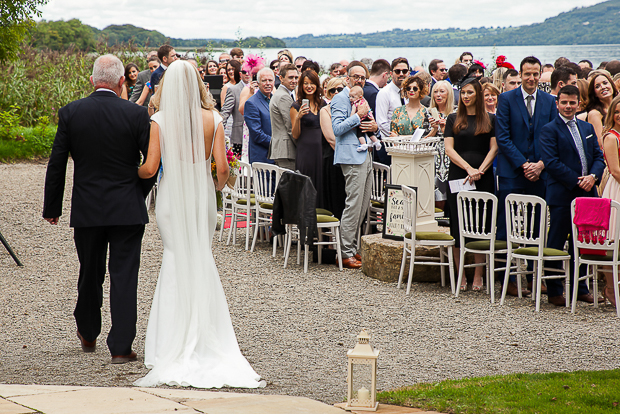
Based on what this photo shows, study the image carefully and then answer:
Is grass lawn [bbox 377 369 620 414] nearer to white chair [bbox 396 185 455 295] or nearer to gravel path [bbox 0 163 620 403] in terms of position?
gravel path [bbox 0 163 620 403]

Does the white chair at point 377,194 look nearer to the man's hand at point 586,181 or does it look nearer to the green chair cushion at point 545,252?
the green chair cushion at point 545,252

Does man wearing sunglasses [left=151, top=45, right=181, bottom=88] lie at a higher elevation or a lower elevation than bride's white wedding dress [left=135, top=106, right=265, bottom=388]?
higher

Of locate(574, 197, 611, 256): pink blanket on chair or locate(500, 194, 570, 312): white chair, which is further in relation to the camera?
locate(500, 194, 570, 312): white chair

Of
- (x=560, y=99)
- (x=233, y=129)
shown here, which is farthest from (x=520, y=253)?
(x=233, y=129)

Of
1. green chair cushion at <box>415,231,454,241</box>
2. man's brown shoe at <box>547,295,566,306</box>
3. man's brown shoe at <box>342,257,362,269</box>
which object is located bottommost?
man's brown shoe at <box>547,295,566,306</box>

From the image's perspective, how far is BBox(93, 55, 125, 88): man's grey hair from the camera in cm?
455

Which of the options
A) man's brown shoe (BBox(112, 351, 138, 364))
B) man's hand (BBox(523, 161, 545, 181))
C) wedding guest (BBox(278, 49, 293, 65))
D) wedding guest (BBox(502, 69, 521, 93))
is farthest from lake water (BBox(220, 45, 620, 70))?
man's brown shoe (BBox(112, 351, 138, 364))

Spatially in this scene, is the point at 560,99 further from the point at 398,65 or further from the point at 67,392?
the point at 67,392

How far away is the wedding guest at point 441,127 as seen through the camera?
8.03 m

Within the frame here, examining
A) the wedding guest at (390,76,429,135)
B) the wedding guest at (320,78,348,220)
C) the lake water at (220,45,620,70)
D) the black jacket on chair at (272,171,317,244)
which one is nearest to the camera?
the black jacket on chair at (272,171,317,244)

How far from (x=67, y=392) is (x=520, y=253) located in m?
4.34

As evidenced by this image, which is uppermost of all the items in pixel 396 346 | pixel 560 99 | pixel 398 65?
pixel 398 65

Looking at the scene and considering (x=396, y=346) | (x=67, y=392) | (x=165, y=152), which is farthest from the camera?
(x=396, y=346)

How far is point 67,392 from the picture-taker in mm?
3527
